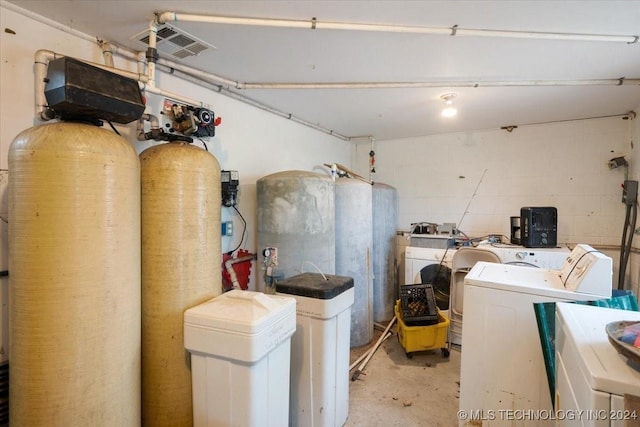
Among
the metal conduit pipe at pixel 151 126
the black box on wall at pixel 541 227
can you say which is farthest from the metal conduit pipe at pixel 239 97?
the black box on wall at pixel 541 227

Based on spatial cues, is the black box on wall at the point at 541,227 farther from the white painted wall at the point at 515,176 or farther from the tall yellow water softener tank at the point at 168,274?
the tall yellow water softener tank at the point at 168,274

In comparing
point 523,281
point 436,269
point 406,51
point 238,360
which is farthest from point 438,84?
point 238,360

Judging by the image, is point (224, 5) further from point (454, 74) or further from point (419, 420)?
point (419, 420)

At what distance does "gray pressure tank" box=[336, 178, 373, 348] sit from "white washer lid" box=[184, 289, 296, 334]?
5.07 feet

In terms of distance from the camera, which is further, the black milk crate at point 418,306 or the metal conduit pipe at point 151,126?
the black milk crate at point 418,306

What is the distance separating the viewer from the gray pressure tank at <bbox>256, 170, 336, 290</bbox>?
2510 mm

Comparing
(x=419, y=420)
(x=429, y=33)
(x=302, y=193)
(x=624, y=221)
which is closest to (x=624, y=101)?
(x=624, y=221)

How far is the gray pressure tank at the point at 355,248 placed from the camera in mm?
3070

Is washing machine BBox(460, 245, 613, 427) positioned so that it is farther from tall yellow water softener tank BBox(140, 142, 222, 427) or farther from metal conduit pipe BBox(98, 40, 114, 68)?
metal conduit pipe BBox(98, 40, 114, 68)

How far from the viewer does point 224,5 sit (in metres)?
1.50

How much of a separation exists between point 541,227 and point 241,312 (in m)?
3.13

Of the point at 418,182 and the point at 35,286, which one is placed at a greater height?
the point at 418,182

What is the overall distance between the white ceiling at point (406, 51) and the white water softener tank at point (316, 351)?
1470 mm

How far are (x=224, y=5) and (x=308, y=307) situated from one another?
165cm
